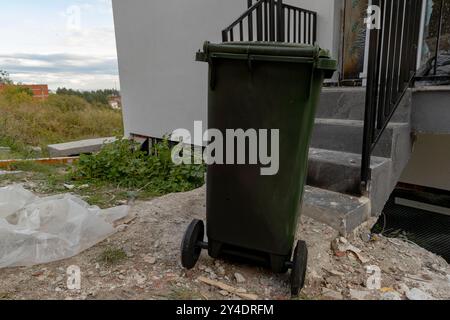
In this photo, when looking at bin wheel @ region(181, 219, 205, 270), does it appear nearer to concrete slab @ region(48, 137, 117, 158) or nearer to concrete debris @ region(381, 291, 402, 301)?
concrete debris @ region(381, 291, 402, 301)

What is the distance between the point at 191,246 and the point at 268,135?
70 centimetres

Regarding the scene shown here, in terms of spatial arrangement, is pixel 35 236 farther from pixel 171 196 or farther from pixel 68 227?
pixel 171 196

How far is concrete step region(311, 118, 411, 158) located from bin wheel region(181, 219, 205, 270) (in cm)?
148

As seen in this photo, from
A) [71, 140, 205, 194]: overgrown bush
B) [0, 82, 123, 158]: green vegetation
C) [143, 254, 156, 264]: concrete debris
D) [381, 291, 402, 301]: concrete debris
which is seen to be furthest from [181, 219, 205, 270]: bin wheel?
[0, 82, 123, 158]: green vegetation

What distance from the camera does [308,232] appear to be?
1898mm

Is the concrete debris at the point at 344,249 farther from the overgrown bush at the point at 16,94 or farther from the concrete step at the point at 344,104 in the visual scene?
the overgrown bush at the point at 16,94

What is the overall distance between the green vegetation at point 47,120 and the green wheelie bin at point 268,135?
5941 mm

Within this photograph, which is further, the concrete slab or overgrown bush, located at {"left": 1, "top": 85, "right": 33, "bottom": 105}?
overgrown bush, located at {"left": 1, "top": 85, "right": 33, "bottom": 105}

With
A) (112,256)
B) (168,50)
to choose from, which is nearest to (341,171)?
(112,256)

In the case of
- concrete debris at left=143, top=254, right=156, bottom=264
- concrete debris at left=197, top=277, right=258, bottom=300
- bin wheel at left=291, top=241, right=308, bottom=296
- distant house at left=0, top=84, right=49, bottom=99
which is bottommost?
concrete debris at left=197, top=277, right=258, bottom=300

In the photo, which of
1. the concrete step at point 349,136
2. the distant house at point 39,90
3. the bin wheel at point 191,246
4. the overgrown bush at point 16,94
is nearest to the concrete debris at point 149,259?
the bin wheel at point 191,246

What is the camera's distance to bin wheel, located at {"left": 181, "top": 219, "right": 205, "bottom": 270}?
1563 millimetres

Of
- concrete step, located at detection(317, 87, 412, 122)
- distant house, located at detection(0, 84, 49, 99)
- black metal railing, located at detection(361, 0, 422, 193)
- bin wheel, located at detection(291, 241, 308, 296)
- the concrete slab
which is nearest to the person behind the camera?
bin wheel, located at detection(291, 241, 308, 296)
